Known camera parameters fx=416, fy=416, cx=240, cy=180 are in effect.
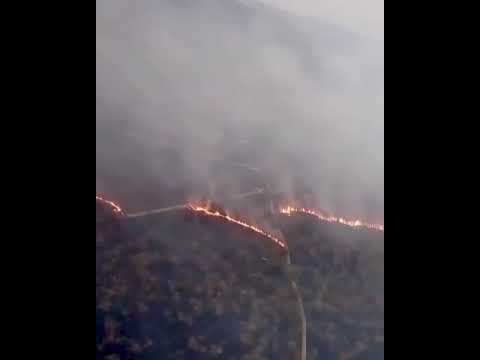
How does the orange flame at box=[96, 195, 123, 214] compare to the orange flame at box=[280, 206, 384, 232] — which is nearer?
the orange flame at box=[96, 195, 123, 214]

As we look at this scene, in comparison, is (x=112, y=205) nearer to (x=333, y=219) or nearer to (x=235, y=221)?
(x=235, y=221)

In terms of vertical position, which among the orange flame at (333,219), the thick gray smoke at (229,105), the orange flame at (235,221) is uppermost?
the thick gray smoke at (229,105)

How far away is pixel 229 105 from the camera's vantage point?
188 cm

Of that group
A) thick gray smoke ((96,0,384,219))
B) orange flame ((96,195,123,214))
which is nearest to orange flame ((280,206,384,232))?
thick gray smoke ((96,0,384,219))

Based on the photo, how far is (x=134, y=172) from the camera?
1.74 meters

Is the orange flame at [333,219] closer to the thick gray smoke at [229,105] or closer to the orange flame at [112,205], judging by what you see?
the thick gray smoke at [229,105]

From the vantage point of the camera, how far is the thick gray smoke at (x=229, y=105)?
1.78m

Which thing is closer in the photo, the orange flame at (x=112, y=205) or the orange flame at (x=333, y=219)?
the orange flame at (x=112, y=205)

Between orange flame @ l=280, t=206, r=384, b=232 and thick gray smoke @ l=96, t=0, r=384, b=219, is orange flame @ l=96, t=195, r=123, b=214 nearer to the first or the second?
thick gray smoke @ l=96, t=0, r=384, b=219

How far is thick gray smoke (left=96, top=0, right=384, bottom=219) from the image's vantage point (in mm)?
1775

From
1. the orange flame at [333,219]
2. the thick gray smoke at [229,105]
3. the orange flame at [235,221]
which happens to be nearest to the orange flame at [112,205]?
the thick gray smoke at [229,105]

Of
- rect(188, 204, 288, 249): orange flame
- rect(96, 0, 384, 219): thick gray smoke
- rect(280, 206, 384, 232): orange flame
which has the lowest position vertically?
rect(188, 204, 288, 249): orange flame
